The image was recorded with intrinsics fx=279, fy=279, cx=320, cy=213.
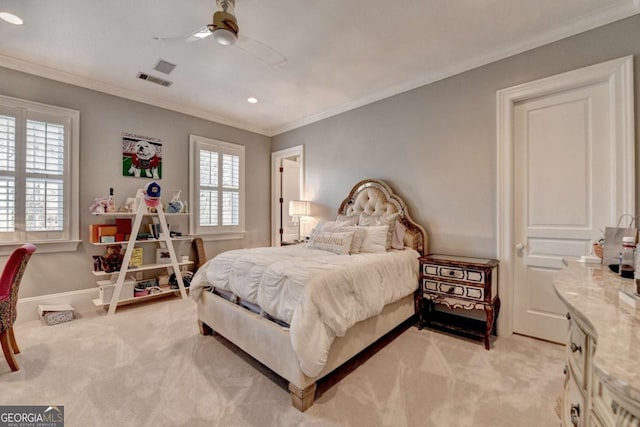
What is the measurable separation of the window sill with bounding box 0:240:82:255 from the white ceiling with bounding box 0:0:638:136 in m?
1.93

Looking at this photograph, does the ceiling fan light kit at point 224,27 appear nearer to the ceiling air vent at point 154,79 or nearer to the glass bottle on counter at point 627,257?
the ceiling air vent at point 154,79

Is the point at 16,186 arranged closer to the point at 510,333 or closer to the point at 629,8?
the point at 510,333

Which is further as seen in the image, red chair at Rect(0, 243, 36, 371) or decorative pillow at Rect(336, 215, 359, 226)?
decorative pillow at Rect(336, 215, 359, 226)

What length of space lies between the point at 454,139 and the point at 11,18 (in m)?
4.27

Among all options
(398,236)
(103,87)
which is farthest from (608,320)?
(103,87)

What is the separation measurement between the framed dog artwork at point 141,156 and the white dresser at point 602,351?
15.1 ft

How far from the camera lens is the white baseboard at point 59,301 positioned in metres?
3.12

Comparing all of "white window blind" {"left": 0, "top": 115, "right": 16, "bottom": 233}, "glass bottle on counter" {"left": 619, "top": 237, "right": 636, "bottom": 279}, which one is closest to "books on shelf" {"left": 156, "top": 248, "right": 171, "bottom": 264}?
"white window blind" {"left": 0, "top": 115, "right": 16, "bottom": 233}

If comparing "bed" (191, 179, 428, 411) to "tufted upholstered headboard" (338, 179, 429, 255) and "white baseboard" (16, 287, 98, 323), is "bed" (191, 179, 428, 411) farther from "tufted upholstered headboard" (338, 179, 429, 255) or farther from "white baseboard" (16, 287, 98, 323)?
"white baseboard" (16, 287, 98, 323)

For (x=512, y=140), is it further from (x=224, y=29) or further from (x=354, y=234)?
(x=224, y=29)

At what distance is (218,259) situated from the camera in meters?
2.65

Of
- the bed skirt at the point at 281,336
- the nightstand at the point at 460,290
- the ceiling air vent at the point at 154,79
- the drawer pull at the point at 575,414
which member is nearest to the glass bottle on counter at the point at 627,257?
the drawer pull at the point at 575,414

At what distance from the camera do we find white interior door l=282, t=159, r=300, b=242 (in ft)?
18.5

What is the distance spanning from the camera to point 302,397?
173 centimetres
